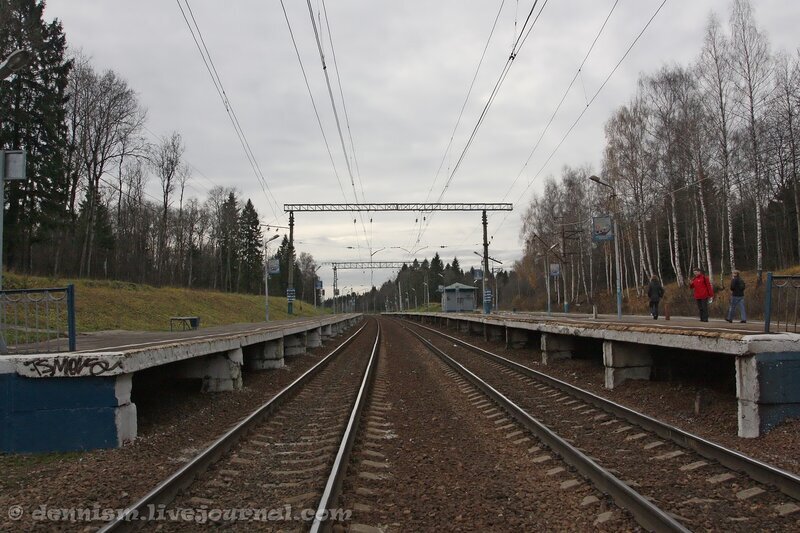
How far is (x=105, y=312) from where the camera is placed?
28531mm

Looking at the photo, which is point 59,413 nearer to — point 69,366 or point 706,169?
point 69,366

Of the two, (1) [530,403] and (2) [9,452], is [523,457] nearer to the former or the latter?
(1) [530,403]

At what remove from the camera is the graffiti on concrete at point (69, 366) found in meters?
7.09

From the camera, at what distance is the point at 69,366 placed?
7109mm

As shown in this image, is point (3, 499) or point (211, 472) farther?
point (211, 472)

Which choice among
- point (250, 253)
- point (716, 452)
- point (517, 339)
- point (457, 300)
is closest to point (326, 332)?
point (517, 339)

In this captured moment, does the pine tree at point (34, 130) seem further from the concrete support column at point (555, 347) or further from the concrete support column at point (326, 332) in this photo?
the concrete support column at point (555, 347)

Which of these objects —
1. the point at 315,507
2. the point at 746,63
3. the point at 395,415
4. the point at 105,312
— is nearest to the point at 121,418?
the point at 315,507

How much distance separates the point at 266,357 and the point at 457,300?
51946 millimetres

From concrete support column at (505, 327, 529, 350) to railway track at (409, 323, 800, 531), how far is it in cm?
1347

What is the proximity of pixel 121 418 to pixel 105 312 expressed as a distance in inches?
945

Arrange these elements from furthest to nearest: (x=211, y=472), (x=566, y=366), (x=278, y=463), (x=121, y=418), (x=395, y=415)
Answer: (x=566, y=366), (x=395, y=415), (x=121, y=418), (x=278, y=463), (x=211, y=472)

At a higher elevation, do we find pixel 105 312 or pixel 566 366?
pixel 105 312

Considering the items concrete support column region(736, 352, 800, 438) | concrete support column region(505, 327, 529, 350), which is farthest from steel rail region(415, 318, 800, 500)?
concrete support column region(505, 327, 529, 350)
